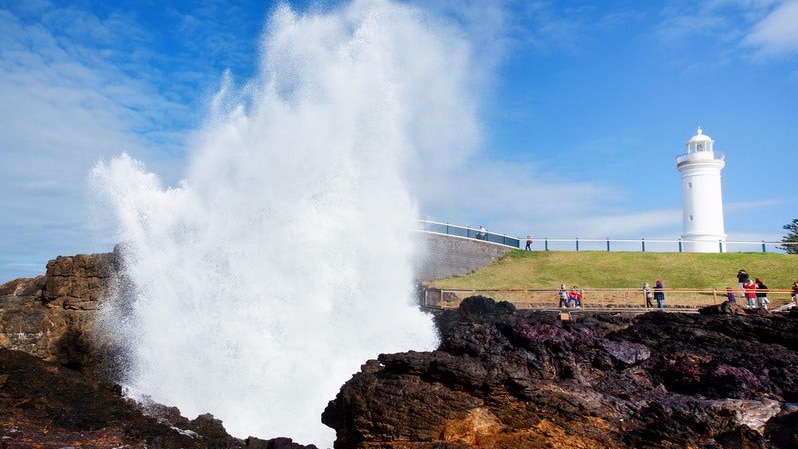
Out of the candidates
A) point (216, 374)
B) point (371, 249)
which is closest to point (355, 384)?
point (216, 374)

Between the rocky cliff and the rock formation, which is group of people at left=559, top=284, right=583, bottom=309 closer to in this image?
the rock formation

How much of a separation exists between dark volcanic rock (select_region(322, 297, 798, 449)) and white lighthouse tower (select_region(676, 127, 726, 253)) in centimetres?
3277

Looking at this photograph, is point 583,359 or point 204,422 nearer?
point 583,359

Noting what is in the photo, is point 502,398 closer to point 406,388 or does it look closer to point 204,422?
point 406,388

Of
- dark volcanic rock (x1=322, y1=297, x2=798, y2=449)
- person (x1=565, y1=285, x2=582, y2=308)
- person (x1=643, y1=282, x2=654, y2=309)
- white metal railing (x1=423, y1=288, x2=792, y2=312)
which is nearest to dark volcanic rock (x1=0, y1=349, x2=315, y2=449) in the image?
dark volcanic rock (x1=322, y1=297, x2=798, y2=449)

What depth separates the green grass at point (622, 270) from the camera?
27.5 m

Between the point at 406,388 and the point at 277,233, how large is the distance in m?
10.1

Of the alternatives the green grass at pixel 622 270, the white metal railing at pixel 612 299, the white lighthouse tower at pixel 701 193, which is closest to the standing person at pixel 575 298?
the white metal railing at pixel 612 299

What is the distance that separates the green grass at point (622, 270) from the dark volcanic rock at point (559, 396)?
1813 centimetres

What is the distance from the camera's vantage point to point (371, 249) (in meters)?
18.7

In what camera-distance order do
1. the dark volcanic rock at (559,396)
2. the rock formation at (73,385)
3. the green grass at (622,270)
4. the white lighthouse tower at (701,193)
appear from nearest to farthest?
the dark volcanic rock at (559,396) → the rock formation at (73,385) → the green grass at (622,270) → the white lighthouse tower at (701,193)

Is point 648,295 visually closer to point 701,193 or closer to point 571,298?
point 571,298

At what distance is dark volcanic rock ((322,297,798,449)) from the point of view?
19.7 ft

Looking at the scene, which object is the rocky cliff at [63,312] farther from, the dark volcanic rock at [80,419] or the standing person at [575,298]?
the standing person at [575,298]
